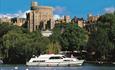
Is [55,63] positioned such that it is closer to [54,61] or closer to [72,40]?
[54,61]

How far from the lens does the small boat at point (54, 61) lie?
123312mm

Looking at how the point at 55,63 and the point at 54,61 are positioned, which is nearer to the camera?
the point at 55,63

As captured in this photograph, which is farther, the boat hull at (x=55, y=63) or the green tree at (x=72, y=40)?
the green tree at (x=72, y=40)

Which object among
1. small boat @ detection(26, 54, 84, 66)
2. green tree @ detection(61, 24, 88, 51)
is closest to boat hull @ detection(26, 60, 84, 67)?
small boat @ detection(26, 54, 84, 66)

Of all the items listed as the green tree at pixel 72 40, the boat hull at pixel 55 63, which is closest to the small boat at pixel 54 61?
the boat hull at pixel 55 63

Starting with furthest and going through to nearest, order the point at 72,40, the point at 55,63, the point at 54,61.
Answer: the point at 72,40, the point at 54,61, the point at 55,63

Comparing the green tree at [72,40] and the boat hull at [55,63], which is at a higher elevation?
the green tree at [72,40]

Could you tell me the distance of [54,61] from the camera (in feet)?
414

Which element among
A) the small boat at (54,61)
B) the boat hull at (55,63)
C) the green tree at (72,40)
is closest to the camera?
the boat hull at (55,63)

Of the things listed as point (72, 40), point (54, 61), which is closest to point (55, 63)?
point (54, 61)

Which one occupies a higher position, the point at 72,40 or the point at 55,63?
the point at 72,40

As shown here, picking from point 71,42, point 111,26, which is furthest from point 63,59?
point 71,42

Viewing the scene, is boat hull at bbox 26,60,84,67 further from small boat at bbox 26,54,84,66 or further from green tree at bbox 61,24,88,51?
green tree at bbox 61,24,88,51

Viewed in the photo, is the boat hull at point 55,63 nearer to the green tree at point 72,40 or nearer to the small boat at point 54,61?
the small boat at point 54,61
